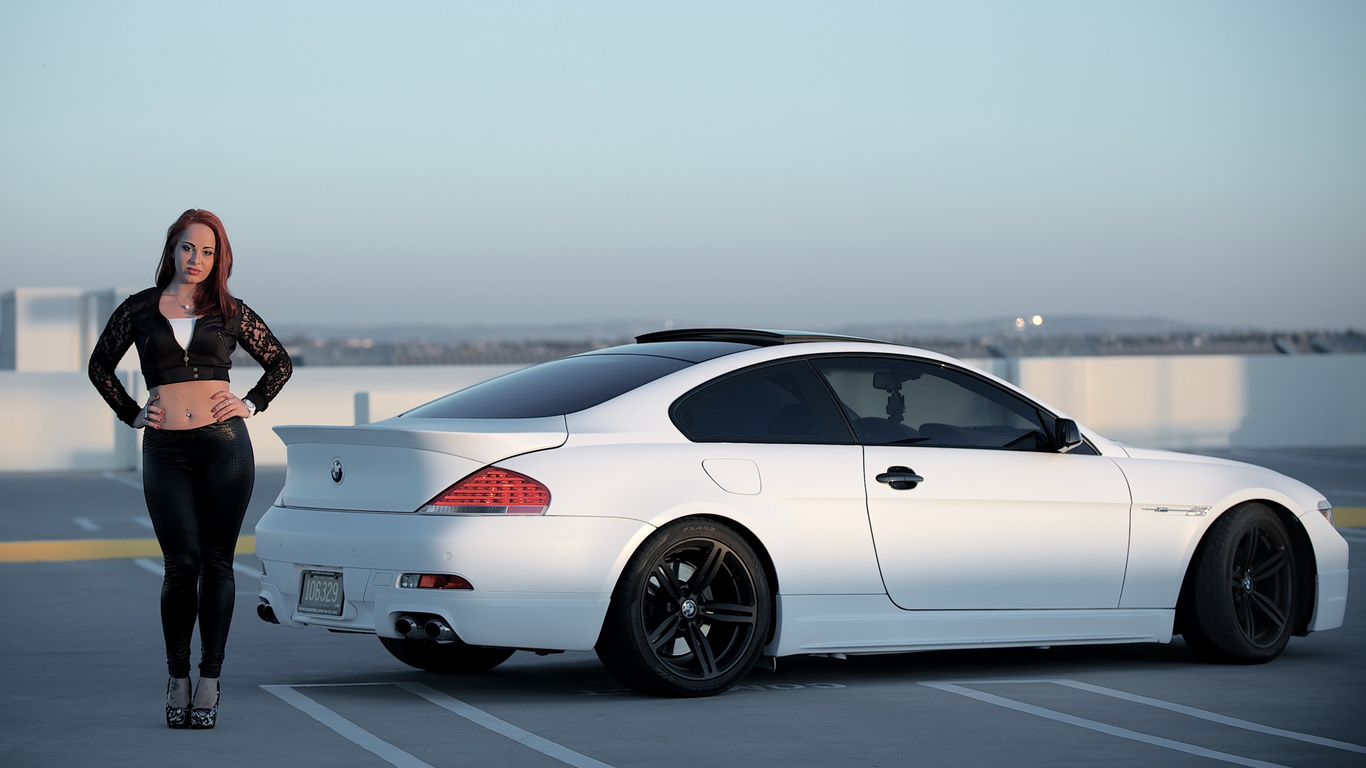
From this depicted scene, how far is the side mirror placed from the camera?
709 centimetres

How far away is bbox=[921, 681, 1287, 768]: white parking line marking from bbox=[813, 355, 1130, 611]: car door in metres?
0.37

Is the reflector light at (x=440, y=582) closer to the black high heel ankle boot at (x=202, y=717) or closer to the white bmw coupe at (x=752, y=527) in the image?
the white bmw coupe at (x=752, y=527)

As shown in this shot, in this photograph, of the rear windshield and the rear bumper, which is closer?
the rear bumper

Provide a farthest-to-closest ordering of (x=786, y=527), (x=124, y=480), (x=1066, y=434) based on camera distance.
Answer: (x=124, y=480) → (x=1066, y=434) → (x=786, y=527)

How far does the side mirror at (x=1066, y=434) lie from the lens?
7090mm

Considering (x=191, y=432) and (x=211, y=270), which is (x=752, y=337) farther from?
(x=191, y=432)

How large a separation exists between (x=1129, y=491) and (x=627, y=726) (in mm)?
2656

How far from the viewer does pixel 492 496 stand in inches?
235

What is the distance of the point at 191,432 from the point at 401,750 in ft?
4.38

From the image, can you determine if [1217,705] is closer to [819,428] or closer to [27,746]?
[819,428]

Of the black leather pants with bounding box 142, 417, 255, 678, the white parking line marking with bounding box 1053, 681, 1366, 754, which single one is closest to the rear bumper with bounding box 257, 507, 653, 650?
the black leather pants with bounding box 142, 417, 255, 678

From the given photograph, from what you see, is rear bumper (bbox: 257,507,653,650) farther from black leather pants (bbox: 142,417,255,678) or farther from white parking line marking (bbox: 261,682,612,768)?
black leather pants (bbox: 142,417,255,678)

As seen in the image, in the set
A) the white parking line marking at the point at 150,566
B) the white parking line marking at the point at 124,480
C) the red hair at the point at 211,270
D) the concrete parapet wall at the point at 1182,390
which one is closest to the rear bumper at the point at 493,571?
the red hair at the point at 211,270

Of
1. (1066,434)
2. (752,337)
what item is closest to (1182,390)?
(1066,434)
